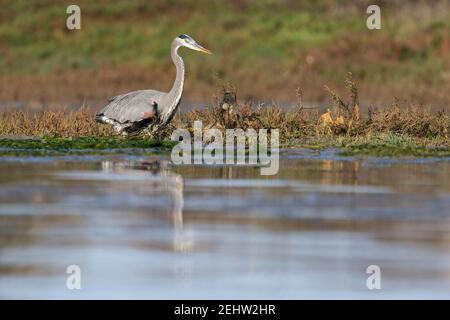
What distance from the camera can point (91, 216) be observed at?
1195 cm

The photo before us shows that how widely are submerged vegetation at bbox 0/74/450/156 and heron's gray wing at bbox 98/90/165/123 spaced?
13.6 inches

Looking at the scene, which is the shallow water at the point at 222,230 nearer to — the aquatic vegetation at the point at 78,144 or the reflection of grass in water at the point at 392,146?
the reflection of grass in water at the point at 392,146

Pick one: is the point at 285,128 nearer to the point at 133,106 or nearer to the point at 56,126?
the point at 133,106

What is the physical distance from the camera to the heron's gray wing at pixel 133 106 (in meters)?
18.3

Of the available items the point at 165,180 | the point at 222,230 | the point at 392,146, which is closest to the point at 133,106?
the point at 392,146

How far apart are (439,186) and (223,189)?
2.23 metres

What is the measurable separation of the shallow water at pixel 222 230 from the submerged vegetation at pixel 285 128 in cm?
195

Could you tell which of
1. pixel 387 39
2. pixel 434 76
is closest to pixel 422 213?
pixel 434 76

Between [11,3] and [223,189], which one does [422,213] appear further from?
[11,3]

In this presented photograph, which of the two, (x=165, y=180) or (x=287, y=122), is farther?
(x=287, y=122)

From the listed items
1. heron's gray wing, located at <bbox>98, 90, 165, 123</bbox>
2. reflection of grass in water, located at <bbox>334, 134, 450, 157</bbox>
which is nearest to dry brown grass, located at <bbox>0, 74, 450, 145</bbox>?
reflection of grass in water, located at <bbox>334, 134, 450, 157</bbox>

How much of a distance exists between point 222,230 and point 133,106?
288 inches

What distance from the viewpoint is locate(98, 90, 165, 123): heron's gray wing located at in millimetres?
18312

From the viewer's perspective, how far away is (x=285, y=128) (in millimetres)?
20016
